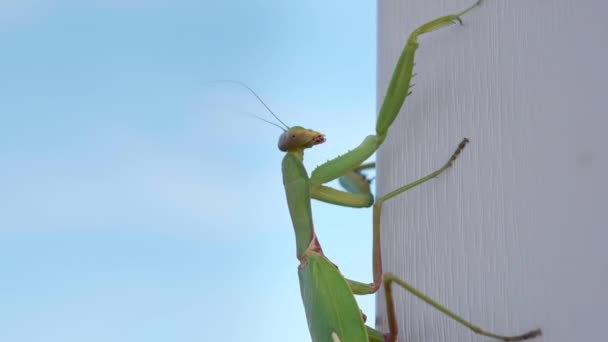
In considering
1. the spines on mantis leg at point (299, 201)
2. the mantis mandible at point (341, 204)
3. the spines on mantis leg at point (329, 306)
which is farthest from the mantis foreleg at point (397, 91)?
the spines on mantis leg at point (329, 306)

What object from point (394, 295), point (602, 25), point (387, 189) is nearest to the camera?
point (602, 25)

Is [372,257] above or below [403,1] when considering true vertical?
below

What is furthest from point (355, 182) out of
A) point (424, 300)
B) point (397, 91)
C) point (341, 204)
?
point (424, 300)

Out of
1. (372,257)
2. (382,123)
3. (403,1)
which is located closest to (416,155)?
(382,123)

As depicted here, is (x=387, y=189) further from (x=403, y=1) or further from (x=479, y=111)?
(x=403, y=1)

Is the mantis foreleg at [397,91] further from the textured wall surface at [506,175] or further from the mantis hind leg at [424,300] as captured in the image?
the mantis hind leg at [424,300]

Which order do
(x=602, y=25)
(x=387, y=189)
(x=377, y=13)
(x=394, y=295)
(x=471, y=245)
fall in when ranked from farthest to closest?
(x=377, y=13)
(x=387, y=189)
(x=394, y=295)
(x=471, y=245)
(x=602, y=25)

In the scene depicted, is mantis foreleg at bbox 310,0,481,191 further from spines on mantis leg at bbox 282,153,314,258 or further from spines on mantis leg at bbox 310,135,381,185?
spines on mantis leg at bbox 282,153,314,258
